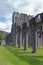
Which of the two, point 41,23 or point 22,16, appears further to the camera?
point 22,16

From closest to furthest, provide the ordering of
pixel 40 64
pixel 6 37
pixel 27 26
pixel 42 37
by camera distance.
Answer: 1. pixel 40 64
2. pixel 27 26
3. pixel 42 37
4. pixel 6 37

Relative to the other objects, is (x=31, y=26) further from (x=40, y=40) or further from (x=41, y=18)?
(x=40, y=40)

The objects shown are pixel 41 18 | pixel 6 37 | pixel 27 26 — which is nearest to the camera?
pixel 41 18

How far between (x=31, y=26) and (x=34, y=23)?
5.02 feet

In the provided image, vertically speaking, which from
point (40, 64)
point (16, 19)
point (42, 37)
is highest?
point (16, 19)

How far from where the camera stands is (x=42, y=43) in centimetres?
6281

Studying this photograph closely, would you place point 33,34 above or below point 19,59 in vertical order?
above

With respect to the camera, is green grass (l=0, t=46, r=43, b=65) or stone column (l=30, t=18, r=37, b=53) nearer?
green grass (l=0, t=46, r=43, b=65)

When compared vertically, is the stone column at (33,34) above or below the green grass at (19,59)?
above

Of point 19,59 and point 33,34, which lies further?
point 33,34

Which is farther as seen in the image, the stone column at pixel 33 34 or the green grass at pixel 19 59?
the stone column at pixel 33 34

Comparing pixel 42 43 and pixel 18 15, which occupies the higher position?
pixel 18 15

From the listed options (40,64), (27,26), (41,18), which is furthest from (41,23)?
(40,64)

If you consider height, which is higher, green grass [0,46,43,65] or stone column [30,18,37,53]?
stone column [30,18,37,53]
